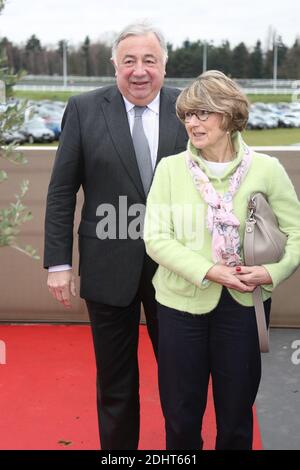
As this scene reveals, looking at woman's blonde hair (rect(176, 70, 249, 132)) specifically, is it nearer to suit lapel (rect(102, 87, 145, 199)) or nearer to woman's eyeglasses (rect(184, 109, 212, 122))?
woman's eyeglasses (rect(184, 109, 212, 122))

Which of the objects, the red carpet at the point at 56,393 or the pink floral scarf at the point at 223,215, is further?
the red carpet at the point at 56,393

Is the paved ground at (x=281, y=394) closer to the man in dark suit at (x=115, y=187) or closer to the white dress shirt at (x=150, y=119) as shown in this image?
the man in dark suit at (x=115, y=187)

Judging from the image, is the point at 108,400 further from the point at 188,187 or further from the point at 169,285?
the point at 188,187

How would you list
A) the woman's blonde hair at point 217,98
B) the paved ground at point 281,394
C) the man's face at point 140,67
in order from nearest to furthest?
the woman's blonde hair at point 217,98, the man's face at point 140,67, the paved ground at point 281,394

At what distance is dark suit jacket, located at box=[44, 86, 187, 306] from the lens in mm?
2596

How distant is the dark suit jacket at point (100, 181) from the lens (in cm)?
260

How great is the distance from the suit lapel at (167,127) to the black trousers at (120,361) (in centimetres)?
44

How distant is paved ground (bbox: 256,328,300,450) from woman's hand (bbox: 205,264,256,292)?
136cm

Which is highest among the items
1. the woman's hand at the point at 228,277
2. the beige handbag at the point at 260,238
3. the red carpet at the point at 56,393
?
the beige handbag at the point at 260,238

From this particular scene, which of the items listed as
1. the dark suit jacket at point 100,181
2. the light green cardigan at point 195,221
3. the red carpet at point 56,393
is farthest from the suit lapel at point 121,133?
the red carpet at point 56,393

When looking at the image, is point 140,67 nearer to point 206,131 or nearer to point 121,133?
point 121,133

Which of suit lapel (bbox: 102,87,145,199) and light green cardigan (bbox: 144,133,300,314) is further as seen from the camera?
suit lapel (bbox: 102,87,145,199)

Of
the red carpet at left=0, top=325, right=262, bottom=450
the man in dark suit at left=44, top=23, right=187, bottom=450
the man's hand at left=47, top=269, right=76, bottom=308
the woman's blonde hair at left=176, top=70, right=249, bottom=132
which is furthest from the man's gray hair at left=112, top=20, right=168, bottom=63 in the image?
the red carpet at left=0, top=325, right=262, bottom=450

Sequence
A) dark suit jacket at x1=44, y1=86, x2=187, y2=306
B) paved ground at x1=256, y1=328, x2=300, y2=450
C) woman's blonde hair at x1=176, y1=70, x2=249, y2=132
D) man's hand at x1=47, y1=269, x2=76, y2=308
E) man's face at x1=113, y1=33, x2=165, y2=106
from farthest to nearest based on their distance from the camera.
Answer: paved ground at x1=256, y1=328, x2=300, y2=450, man's hand at x1=47, y1=269, x2=76, y2=308, dark suit jacket at x1=44, y1=86, x2=187, y2=306, man's face at x1=113, y1=33, x2=165, y2=106, woman's blonde hair at x1=176, y1=70, x2=249, y2=132
